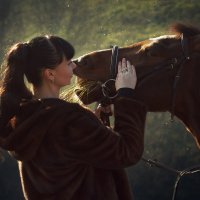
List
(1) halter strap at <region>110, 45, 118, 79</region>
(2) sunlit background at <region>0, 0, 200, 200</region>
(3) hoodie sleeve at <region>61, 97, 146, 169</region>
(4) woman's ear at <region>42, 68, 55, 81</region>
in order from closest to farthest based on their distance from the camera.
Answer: (3) hoodie sleeve at <region>61, 97, 146, 169</region> < (4) woman's ear at <region>42, 68, 55, 81</region> < (1) halter strap at <region>110, 45, 118, 79</region> < (2) sunlit background at <region>0, 0, 200, 200</region>

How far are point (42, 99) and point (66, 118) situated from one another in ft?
0.67

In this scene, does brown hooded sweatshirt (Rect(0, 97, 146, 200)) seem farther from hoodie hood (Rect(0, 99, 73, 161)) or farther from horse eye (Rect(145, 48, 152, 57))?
horse eye (Rect(145, 48, 152, 57))

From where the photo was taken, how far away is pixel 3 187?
29.9ft

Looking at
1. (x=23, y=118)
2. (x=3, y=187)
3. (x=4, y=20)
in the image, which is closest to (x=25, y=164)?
(x=23, y=118)

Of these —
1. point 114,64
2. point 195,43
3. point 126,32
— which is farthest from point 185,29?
point 126,32

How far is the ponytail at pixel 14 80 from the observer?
8.64ft

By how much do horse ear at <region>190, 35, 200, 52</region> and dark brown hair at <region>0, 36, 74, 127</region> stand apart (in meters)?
0.91

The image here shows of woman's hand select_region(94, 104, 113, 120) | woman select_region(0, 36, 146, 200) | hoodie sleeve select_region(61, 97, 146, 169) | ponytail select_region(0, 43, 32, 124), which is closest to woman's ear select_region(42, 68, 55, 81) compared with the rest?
woman select_region(0, 36, 146, 200)

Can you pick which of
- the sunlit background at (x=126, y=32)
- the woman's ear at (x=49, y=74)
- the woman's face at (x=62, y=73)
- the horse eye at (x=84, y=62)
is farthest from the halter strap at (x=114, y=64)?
the sunlit background at (x=126, y=32)

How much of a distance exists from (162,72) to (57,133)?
93 cm

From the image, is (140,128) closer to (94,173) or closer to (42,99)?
(94,173)

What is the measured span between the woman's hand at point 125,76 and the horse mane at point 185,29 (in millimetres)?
453

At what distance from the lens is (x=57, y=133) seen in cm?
259

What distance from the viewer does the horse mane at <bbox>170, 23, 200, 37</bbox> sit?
3172mm
